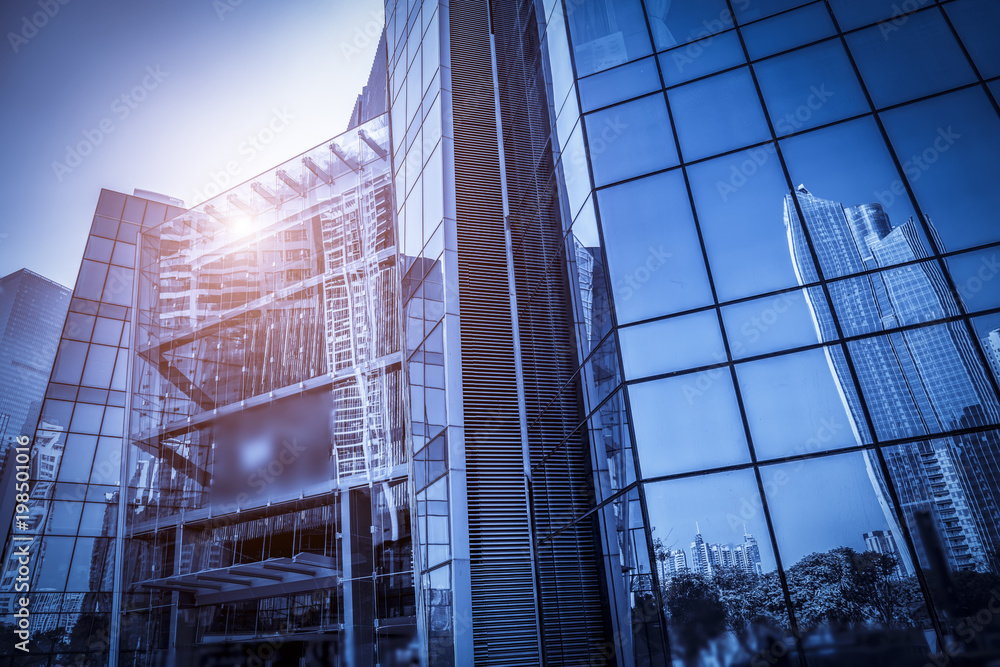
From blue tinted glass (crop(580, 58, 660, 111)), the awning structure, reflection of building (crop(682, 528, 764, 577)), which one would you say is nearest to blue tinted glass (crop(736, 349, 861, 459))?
reflection of building (crop(682, 528, 764, 577))

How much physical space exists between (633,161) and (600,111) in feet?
5.27

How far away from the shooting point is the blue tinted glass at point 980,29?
11781 mm

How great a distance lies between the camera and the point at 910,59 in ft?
40.3

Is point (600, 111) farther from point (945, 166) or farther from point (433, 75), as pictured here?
point (433, 75)

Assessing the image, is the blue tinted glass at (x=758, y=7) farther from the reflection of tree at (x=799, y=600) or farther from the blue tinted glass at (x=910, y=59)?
the reflection of tree at (x=799, y=600)

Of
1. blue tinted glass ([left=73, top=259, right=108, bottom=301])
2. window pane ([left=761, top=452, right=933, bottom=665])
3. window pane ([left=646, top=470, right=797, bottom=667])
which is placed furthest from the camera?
blue tinted glass ([left=73, top=259, right=108, bottom=301])

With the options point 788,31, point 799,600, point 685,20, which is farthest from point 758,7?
point 799,600

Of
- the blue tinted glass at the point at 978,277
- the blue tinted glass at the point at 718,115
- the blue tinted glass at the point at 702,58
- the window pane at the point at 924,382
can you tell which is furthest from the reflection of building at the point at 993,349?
the blue tinted glass at the point at 702,58

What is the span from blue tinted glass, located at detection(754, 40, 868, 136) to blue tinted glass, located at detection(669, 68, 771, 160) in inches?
12.4

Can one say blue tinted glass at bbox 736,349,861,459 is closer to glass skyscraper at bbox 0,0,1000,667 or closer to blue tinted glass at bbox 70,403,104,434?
glass skyscraper at bbox 0,0,1000,667

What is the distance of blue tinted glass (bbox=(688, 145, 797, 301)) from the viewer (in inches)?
463

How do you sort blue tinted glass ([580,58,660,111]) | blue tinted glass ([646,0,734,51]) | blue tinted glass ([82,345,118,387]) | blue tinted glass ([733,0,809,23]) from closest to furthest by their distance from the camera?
blue tinted glass ([733,0,809,23]) < blue tinted glass ([646,0,734,51]) < blue tinted glass ([580,58,660,111]) < blue tinted glass ([82,345,118,387])

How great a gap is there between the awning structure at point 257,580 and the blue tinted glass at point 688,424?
13139mm

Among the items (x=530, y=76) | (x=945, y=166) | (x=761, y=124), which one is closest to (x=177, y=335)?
(x=530, y=76)
